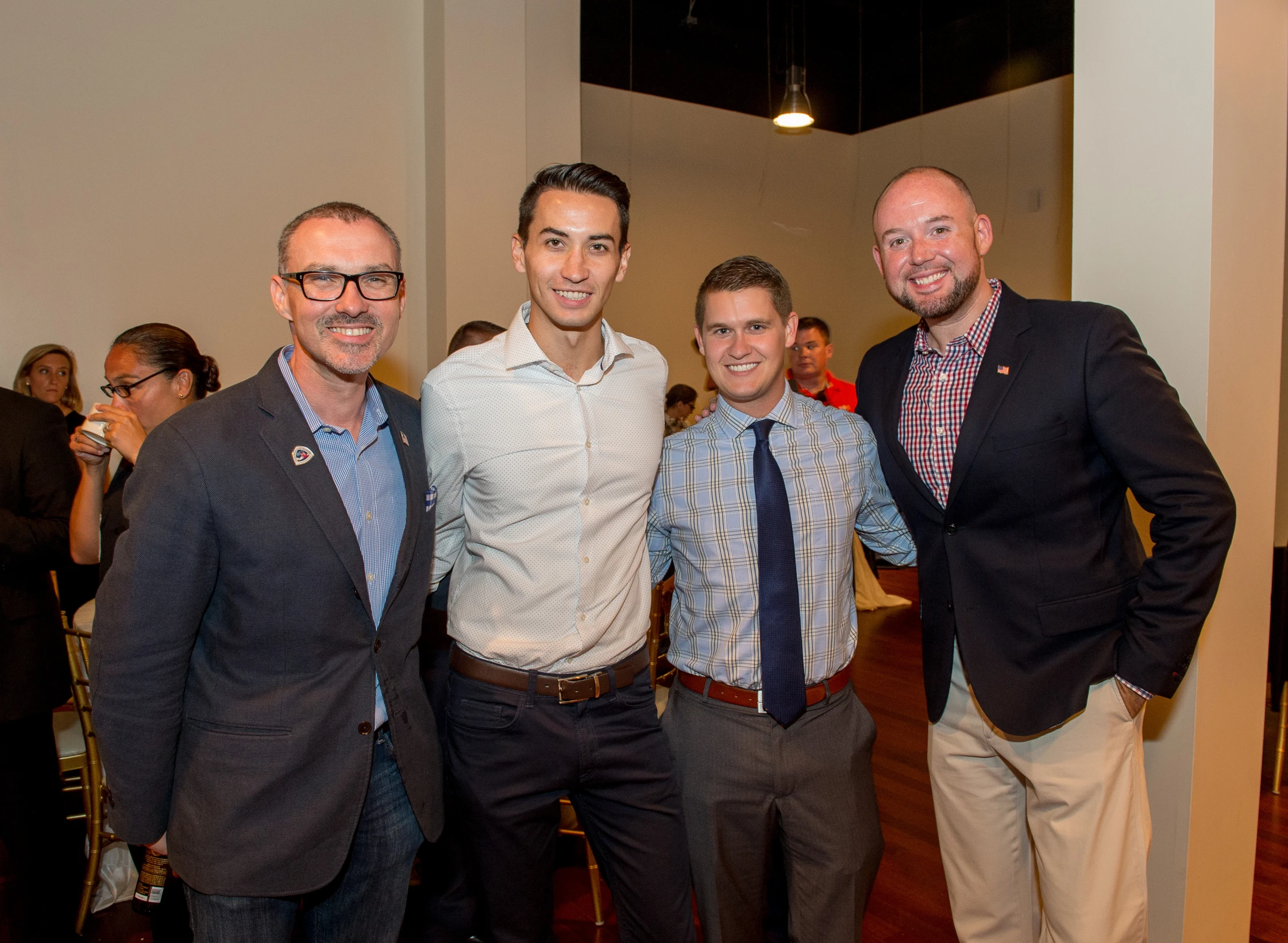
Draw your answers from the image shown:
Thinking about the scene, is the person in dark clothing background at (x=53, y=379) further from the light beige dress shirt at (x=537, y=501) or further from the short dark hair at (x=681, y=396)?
the short dark hair at (x=681, y=396)

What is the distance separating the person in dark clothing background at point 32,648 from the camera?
8.85 feet

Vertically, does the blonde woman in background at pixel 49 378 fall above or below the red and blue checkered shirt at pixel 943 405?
above

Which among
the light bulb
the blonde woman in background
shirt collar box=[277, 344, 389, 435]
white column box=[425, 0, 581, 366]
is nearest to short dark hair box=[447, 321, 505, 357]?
white column box=[425, 0, 581, 366]

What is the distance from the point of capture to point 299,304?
1722mm

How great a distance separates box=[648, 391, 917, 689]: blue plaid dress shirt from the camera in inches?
80.4

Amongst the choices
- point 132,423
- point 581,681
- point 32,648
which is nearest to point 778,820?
point 581,681

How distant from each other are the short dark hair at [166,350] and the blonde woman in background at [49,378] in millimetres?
2276

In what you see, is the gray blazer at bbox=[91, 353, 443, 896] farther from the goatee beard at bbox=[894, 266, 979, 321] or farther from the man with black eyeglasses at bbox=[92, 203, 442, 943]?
the goatee beard at bbox=[894, 266, 979, 321]

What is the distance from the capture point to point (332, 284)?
1.73 m

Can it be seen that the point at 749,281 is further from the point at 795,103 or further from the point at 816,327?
the point at 795,103

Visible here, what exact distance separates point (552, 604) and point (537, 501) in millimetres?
218

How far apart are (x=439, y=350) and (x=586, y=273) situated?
11.2 feet

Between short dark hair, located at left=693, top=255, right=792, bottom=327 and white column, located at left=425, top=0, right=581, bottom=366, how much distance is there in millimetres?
3136

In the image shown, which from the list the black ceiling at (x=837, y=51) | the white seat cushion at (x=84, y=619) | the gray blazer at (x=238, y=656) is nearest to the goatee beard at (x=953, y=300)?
the gray blazer at (x=238, y=656)
